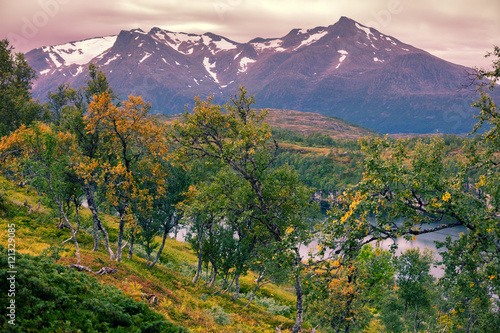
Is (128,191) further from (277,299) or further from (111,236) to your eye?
(277,299)

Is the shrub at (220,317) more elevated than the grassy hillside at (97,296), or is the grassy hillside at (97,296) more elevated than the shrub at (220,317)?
the grassy hillside at (97,296)

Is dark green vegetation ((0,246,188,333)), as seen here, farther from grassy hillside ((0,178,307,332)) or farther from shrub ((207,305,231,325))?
shrub ((207,305,231,325))

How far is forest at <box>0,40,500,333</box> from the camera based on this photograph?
11.1m

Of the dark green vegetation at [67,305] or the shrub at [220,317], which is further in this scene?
the shrub at [220,317]

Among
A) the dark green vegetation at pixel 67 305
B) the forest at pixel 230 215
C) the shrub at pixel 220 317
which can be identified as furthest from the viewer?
the shrub at pixel 220 317

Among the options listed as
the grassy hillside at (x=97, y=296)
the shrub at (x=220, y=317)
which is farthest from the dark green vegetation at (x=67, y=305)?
the shrub at (x=220, y=317)

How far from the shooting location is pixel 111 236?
4166 cm

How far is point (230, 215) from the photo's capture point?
21531mm

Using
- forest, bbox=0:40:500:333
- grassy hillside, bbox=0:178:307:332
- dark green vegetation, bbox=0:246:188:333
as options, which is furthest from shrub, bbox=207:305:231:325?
dark green vegetation, bbox=0:246:188:333

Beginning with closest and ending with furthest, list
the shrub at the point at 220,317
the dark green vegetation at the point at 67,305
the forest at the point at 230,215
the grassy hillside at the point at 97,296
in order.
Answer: the dark green vegetation at the point at 67,305 < the grassy hillside at the point at 97,296 < the forest at the point at 230,215 < the shrub at the point at 220,317

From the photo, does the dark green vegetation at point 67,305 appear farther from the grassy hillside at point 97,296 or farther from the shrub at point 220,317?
the shrub at point 220,317

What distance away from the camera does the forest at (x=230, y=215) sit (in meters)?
11.1

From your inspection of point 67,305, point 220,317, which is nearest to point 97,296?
point 67,305

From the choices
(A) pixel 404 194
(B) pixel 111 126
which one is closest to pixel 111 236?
(B) pixel 111 126
